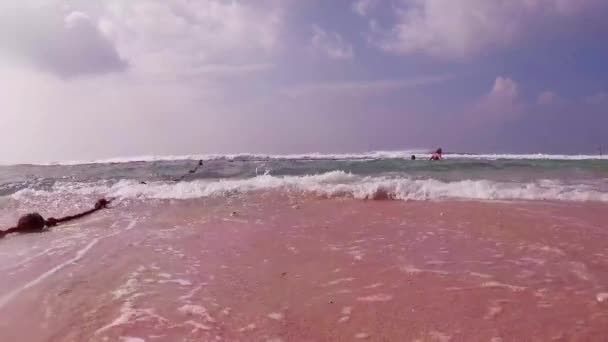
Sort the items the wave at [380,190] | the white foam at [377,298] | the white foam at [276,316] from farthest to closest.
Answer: the wave at [380,190] < the white foam at [377,298] < the white foam at [276,316]

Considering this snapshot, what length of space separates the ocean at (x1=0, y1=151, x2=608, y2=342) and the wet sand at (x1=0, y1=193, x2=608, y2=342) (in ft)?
0.06

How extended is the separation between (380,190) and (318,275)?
7.69 meters

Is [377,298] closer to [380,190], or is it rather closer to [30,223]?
[30,223]

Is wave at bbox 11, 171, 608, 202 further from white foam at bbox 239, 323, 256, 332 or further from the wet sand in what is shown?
white foam at bbox 239, 323, 256, 332

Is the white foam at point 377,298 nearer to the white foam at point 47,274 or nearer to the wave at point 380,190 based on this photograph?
the white foam at point 47,274

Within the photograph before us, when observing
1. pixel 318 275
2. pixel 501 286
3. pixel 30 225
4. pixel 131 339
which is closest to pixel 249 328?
pixel 131 339

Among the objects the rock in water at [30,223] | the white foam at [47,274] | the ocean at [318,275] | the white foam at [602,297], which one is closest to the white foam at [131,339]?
the ocean at [318,275]

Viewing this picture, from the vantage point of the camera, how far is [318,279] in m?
4.95

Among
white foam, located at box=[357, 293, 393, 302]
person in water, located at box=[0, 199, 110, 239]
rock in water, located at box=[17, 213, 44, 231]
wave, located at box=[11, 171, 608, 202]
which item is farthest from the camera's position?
wave, located at box=[11, 171, 608, 202]

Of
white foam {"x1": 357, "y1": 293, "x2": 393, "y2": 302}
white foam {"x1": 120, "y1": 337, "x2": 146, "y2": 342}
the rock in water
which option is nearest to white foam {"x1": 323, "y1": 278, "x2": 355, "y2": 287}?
white foam {"x1": 357, "y1": 293, "x2": 393, "y2": 302}

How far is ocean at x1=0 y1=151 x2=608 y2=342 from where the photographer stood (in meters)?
3.62

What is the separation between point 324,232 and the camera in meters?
7.66

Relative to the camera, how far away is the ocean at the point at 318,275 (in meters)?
3.62

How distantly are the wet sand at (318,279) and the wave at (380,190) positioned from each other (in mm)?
2941
